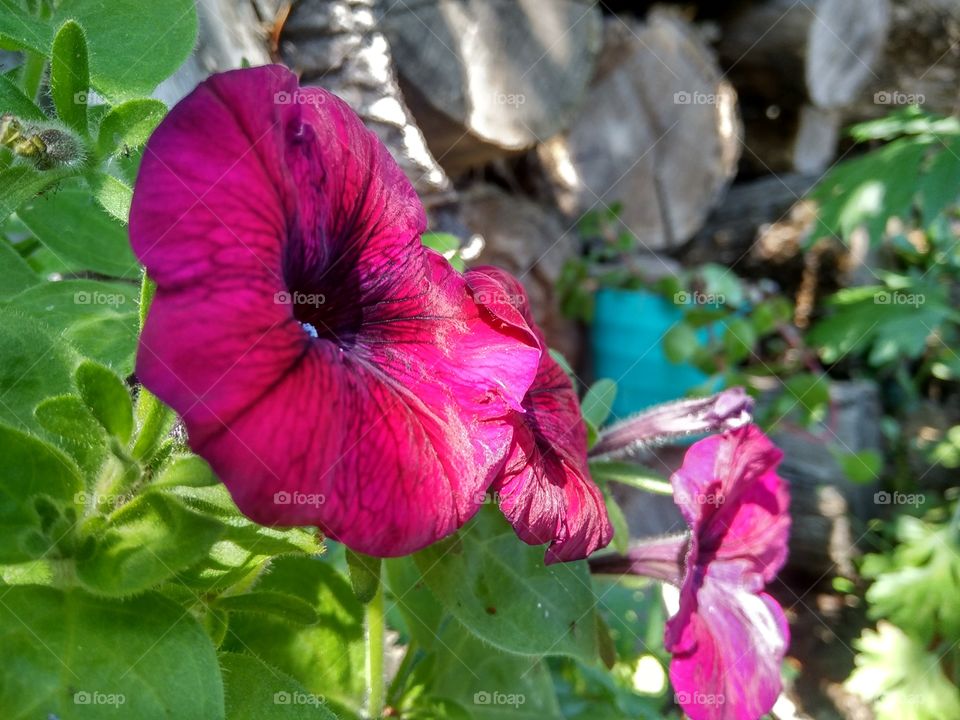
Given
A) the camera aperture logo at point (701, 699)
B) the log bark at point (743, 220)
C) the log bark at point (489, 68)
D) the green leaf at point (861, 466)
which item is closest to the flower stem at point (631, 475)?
the camera aperture logo at point (701, 699)

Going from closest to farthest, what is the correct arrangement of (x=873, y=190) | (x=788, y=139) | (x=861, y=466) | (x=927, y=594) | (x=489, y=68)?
(x=927, y=594) → (x=489, y=68) → (x=861, y=466) → (x=873, y=190) → (x=788, y=139)

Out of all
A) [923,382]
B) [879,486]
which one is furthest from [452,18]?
[923,382]

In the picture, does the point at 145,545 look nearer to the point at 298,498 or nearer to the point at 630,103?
the point at 298,498

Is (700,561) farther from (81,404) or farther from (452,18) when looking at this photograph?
(452,18)

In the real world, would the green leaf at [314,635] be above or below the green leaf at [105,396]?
below

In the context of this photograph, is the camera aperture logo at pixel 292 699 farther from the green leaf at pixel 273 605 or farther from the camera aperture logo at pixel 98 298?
the camera aperture logo at pixel 98 298

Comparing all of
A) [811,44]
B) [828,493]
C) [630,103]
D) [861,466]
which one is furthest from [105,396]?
[811,44]
